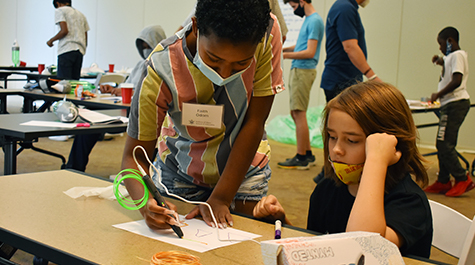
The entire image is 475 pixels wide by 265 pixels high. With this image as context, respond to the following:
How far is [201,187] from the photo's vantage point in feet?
4.80

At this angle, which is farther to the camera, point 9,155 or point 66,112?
point 66,112

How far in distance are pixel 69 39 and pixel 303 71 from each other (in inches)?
126

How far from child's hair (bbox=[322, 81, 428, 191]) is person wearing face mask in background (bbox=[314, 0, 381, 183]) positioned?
176cm

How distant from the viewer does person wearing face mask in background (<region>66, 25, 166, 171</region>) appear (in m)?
3.14

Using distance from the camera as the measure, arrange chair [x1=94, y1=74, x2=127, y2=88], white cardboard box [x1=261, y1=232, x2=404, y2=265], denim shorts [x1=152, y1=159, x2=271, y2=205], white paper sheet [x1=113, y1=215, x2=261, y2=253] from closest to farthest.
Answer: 1. white cardboard box [x1=261, y1=232, x2=404, y2=265]
2. white paper sheet [x1=113, y1=215, x2=261, y2=253]
3. denim shorts [x1=152, y1=159, x2=271, y2=205]
4. chair [x1=94, y1=74, x2=127, y2=88]

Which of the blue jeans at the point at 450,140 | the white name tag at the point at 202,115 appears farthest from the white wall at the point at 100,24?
the white name tag at the point at 202,115

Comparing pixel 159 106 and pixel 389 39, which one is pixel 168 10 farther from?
pixel 159 106

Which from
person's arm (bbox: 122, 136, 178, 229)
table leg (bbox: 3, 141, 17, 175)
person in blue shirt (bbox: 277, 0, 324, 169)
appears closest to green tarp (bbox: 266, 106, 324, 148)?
person in blue shirt (bbox: 277, 0, 324, 169)

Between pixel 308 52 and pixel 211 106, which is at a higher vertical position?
pixel 308 52

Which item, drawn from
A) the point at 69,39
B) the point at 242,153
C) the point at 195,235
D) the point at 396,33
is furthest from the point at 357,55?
the point at 69,39

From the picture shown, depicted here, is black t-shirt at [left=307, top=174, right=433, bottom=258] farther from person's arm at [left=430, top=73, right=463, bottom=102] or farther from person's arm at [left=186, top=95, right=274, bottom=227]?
person's arm at [left=430, top=73, right=463, bottom=102]

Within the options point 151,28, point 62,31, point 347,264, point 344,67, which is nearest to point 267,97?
point 347,264

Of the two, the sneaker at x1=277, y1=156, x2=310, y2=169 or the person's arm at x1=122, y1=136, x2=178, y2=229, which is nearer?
the person's arm at x1=122, y1=136, x2=178, y2=229

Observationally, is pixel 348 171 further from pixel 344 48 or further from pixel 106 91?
pixel 106 91
